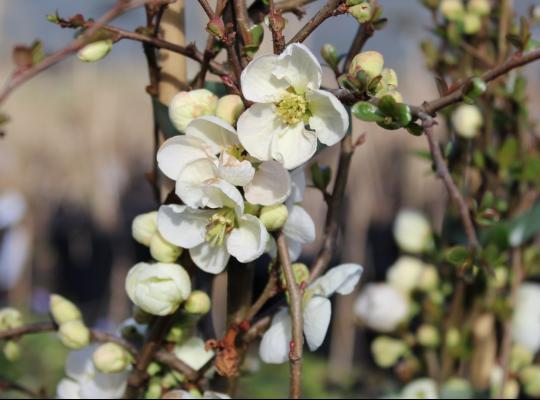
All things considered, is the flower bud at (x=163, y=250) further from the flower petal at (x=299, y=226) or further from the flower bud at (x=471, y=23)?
the flower bud at (x=471, y=23)

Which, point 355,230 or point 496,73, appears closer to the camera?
point 496,73

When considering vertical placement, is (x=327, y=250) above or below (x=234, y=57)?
below

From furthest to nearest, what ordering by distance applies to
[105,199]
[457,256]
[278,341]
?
[105,199]
[457,256]
[278,341]

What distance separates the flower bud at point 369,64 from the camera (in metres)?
0.47

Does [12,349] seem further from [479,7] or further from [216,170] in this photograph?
[479,7]

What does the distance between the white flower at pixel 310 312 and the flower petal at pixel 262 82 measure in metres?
0.13

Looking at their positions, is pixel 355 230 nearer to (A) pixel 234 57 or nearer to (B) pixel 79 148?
(B) pixel 79 148

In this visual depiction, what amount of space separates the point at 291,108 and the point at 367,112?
0.16 ft

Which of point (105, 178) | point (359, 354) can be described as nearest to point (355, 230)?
point (359, 354)

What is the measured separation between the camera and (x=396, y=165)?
346 centimetres

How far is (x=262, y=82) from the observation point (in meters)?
0.48

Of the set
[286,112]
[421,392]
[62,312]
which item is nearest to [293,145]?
[286,112]

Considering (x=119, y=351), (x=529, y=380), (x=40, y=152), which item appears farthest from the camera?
(x=40, y=152)

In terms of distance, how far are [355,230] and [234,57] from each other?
246cm
